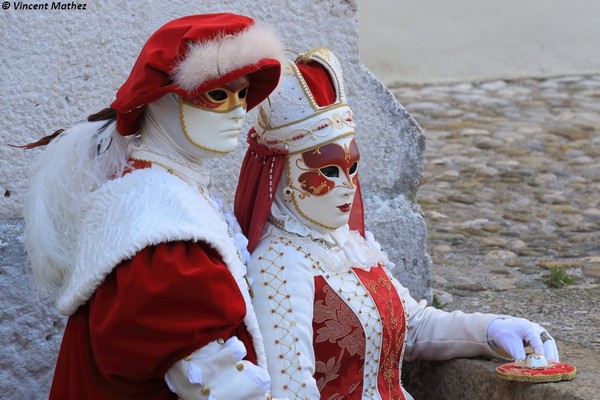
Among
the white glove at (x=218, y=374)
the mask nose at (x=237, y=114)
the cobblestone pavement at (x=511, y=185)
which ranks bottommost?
the cobblestone pavement at (x=511, y=185)

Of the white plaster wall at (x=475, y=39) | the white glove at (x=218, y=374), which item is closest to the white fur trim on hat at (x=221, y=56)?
the white glove at (x=218, y=374)

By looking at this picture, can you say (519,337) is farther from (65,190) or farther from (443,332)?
(65,190)

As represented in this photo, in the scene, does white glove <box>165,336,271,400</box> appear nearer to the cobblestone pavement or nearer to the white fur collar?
the white fur collar

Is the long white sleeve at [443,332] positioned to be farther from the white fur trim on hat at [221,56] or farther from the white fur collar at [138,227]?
the white fur trim on hat at [221,56]

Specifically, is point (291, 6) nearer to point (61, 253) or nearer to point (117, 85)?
point (117, 85)

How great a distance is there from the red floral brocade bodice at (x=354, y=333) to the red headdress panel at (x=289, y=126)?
0.26 meters

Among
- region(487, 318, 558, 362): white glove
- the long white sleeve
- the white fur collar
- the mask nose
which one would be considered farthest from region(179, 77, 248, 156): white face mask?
region(487, 318, 558, 362): white glove

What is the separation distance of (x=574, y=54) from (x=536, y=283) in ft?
15.1

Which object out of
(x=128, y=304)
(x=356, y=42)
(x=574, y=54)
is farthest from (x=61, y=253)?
(x=574, y=54)

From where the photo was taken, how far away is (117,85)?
384cm

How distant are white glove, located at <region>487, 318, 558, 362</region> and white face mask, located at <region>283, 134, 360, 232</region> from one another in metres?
0.56

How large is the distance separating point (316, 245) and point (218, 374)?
2.02 feet

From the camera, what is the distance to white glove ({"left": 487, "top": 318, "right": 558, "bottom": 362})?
10.9 ft

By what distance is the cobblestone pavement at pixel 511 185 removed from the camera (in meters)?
5.06
